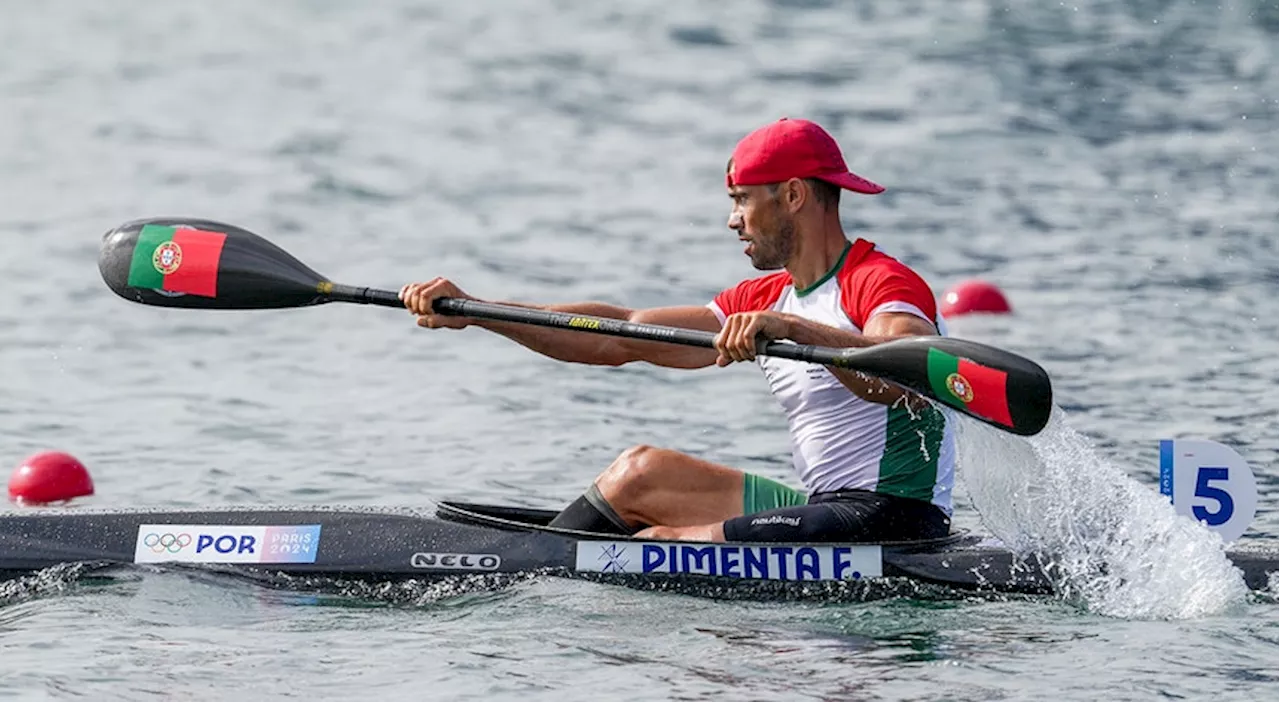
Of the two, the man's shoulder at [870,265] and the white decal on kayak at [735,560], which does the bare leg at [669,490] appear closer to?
the white decal on kayak at [735,560]

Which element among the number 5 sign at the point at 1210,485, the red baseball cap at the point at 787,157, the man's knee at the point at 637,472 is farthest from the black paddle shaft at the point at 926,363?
the number 5 sign at the point at 1210,485

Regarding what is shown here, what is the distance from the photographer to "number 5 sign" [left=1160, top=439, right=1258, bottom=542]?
7.34 metres

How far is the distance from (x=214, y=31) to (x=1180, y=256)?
1247 centimetres

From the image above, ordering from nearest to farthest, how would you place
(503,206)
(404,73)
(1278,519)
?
(1278,519) < (503,206) < (404,73)

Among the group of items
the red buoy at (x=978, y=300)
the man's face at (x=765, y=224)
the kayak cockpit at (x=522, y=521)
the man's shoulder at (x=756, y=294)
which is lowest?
the kayak cockpit at (x=522, y=521)

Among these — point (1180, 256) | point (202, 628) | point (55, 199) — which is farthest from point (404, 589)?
point (55, 199)

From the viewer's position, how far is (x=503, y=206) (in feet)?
56.5

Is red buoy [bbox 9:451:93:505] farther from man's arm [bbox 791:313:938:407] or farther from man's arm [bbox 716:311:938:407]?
man's arm [bbox 791:313:938:407]

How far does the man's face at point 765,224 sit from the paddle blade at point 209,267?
1.90 m

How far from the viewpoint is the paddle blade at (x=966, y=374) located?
6703mm

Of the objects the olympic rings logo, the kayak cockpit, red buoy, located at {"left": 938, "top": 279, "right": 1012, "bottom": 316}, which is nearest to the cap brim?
the kayak cockpit

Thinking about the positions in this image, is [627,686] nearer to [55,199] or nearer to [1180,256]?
[1180,256]

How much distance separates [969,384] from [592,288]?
8.16 meters

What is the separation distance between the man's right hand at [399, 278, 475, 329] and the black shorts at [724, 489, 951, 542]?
126 centimetres
